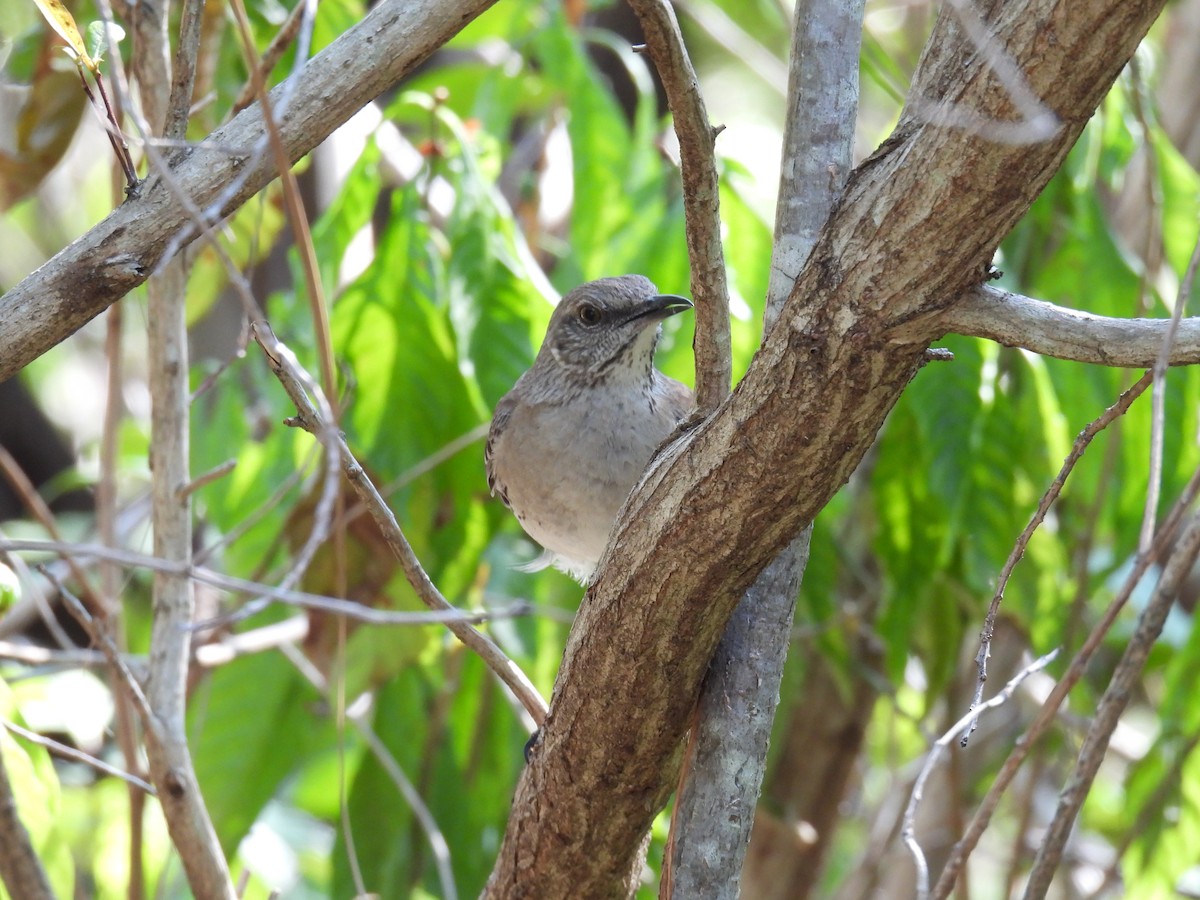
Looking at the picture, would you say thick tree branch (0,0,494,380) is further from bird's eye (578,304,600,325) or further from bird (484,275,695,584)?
bird's eye (578,304,600,325)

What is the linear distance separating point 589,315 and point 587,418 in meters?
0.44

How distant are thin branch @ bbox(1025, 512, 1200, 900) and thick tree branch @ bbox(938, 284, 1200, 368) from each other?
1412 millimetres

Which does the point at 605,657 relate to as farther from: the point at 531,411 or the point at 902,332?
the point at 531,411

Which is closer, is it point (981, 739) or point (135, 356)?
point (981, 739)

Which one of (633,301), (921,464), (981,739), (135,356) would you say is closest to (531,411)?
(633,301)

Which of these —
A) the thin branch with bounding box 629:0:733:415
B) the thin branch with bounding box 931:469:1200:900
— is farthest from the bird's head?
the thin branch with bounding box 931:469:1200:900

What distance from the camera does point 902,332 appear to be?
2139 millimetres

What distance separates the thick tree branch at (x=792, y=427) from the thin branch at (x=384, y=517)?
0.23 m

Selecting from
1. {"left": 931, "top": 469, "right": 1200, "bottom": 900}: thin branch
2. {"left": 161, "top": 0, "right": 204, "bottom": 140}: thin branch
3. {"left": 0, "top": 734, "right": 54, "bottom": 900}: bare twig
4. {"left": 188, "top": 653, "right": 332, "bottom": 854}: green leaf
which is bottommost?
{"left": 0, "top": 734, "right": 54, "bottom": 900}: bare twig

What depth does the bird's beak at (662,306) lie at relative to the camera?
4.43 meters

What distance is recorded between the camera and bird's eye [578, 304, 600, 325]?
15.7 ft

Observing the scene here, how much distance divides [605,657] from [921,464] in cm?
260

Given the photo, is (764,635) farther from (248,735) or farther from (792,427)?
(248,735)

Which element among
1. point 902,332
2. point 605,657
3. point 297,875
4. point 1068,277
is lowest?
point 297,875
